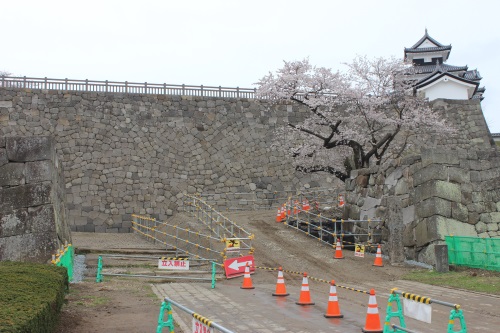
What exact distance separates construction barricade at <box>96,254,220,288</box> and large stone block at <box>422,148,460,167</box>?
6.47 m

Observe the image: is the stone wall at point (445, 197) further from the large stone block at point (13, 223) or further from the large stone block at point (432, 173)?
the large stone block at point (13, 223)

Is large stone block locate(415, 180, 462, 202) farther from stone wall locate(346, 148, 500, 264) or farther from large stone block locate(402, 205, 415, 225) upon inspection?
large stone block locate(402, 205, 415, 225)

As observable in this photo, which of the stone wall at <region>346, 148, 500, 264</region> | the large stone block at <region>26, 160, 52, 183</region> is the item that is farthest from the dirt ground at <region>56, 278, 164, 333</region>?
the stone wall at <region>346, 148, 500, 264</region>

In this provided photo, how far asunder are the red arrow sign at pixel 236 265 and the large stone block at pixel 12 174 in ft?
16.6

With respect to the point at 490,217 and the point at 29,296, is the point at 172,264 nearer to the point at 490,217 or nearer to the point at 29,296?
the point at 29,296

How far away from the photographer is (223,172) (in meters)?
Answer: 26.7

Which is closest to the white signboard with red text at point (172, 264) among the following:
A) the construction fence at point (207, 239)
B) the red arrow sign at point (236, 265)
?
the red arrow sign at point (236, 265)

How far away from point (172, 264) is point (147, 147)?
1436 cm

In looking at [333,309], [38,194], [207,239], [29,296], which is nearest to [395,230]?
[207,239]

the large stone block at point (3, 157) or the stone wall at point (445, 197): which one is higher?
the large stone block at point (3, 157)

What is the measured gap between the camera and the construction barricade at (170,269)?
12.0 m

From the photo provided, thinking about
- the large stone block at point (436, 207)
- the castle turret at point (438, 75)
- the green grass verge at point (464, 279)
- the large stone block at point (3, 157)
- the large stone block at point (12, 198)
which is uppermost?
the castle turret at point (438, 75)

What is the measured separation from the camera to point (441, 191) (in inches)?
559

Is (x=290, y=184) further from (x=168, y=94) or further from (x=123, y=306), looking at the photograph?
(x=123, y=306)
